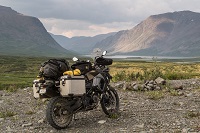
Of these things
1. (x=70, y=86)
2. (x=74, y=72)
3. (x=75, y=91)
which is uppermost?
(x=74, y=72)

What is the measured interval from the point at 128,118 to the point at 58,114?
260 cm

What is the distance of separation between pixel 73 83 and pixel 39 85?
1.04 m

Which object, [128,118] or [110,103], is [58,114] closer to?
[110,103]

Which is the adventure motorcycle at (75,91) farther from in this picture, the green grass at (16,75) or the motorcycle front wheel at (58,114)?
the green grass at (16,75)

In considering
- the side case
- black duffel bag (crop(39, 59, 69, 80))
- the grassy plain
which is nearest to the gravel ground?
the side case

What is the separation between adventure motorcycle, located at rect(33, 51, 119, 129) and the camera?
9.26 meters

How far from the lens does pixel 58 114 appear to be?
31.3 feet

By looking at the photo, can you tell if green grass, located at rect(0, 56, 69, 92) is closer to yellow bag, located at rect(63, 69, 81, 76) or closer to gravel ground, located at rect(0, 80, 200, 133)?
gravel ground, located at rect(0, 80, 200, 133)

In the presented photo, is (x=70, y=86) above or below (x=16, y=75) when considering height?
above

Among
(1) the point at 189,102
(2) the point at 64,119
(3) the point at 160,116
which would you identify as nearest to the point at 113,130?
(2) the point at 64,119

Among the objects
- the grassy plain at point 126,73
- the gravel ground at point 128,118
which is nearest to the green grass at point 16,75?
the grassy plain at point 126,73

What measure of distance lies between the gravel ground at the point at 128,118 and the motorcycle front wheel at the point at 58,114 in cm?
23

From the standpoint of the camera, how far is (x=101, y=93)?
10773mm

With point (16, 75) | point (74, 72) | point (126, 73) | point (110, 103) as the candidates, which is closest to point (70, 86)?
point (74, 72)
